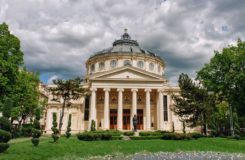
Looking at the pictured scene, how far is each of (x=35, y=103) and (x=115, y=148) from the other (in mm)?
23782

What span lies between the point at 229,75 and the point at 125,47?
3629 cm

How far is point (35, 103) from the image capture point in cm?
4472

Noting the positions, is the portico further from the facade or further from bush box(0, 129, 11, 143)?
bush box(0, 129, 11, 143)

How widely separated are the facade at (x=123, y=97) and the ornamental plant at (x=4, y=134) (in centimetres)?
3412

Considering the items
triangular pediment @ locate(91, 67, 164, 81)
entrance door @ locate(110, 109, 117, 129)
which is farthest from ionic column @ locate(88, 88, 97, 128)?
entrance door @ locate(110, 109, 117, 129)

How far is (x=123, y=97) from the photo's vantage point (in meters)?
60.9

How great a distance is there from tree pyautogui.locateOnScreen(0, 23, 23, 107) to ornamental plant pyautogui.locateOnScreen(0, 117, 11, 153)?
40.7 ft

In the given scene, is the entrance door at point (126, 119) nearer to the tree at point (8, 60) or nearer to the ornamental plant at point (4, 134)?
the tree at point (8, 60)

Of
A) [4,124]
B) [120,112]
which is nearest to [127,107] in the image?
[120,112]

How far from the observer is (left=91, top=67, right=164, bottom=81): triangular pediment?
5612 cm

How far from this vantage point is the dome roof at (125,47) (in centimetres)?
6956

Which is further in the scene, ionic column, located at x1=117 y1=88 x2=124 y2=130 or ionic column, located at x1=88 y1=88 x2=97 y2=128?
ionic column, located at x1=88 y1=88 x2=97 y2=128

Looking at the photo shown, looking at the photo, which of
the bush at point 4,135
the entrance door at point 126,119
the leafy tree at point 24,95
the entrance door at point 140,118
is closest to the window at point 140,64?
the entrance door at point 140,118

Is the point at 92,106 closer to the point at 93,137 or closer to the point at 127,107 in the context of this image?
the point at 127,107
